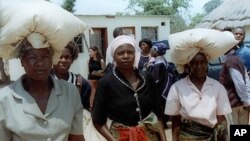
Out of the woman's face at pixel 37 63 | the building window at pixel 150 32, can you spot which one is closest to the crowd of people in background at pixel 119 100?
the woman's face at pixel 37 63

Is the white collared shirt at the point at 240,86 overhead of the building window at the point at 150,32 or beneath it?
beneath

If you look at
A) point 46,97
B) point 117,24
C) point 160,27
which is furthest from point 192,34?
point 160,27

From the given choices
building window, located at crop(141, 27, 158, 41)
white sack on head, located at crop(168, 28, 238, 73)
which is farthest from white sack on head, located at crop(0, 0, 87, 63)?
building window, located at crop(141, 27, 158, 41)

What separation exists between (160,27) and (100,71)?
12.1 metres

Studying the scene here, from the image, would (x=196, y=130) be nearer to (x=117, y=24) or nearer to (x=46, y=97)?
(x=46, y=97)

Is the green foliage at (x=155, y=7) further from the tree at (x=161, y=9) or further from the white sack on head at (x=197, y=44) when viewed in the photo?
the white sack on head at (x=197, y=44)

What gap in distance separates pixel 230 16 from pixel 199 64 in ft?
47.5

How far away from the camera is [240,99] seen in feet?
17.2

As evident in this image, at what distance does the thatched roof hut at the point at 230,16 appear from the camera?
16.5m

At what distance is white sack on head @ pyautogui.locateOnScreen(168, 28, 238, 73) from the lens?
11.4ft

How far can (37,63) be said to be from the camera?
244cm

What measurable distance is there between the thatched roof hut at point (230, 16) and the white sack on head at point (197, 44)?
12.8 metres

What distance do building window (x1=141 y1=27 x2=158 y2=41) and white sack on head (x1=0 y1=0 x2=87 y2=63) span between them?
17647 millimetres

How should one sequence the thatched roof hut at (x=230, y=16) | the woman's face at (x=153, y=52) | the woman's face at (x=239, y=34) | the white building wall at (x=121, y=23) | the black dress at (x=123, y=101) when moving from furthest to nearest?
1. the white building wall at (x=121, y=23)
2. the thatched roof hut at (x=230, y=16)
3. the woman's face at (x=153, y=52)
4. the woman's face at (x=239, y=34)
5. the black dress at (x=123, y=101)
